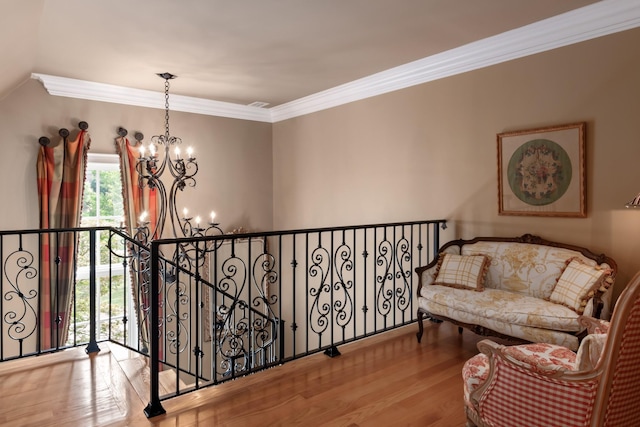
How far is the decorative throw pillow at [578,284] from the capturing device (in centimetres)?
283

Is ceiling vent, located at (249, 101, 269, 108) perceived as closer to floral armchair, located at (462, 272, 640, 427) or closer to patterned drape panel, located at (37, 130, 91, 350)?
patterned drape panel, located at (37, 130, 91, 350)

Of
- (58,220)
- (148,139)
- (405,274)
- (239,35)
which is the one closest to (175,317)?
(58,220)

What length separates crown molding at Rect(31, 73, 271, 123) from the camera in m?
4.73

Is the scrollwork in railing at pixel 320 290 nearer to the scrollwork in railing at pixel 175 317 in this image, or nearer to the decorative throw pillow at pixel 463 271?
the decorative throw pillow at pixel 463 271

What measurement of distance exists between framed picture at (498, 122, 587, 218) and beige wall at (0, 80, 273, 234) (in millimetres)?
3697

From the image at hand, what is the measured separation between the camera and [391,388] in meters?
2.74

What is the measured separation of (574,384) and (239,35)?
11.0 feet

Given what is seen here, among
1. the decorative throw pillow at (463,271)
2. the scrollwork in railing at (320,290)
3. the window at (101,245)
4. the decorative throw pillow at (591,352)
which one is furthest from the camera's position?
the window at (101,245)

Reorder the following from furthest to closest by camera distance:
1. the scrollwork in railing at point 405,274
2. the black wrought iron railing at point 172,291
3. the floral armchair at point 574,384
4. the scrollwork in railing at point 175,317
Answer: the scrollwork in railing at point 175,317 < the scrollwork in railing at point 405,274 < the black wrought iron railing at point 172,291 < the floral armchair at point 574,384

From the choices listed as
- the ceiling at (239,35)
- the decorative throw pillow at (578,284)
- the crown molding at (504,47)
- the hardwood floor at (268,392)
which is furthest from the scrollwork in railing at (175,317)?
the decorative throw pillow at (578,284)

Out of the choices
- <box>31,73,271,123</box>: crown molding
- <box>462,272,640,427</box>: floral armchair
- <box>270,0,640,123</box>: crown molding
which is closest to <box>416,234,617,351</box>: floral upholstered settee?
<box>462,272,640,427</box>: floral armchair

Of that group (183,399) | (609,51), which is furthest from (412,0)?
(183,399)

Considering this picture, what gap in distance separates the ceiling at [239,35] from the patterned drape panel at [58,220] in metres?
0.81

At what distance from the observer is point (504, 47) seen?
12.2 feet
